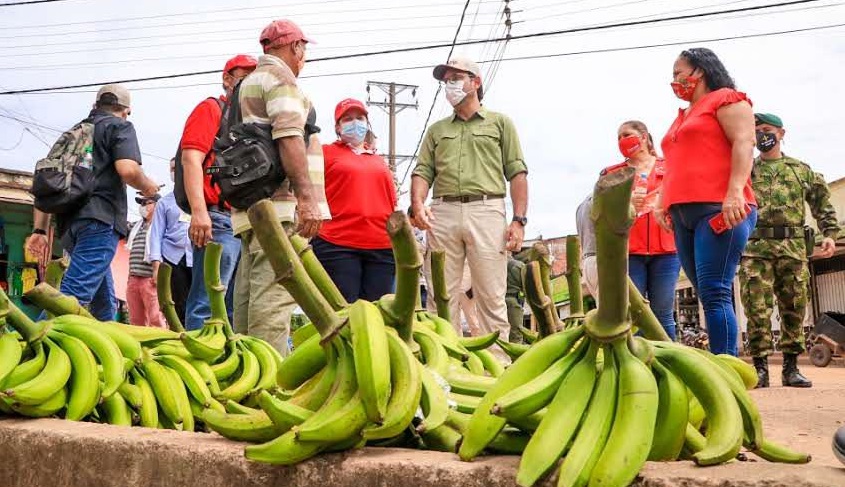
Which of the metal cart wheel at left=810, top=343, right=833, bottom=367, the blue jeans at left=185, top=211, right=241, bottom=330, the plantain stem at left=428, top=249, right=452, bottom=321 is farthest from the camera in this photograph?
the metal cart wheel at left=810, top=343, right=833, bottom=367

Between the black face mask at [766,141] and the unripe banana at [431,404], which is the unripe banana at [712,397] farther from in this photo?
the black face mask at [766,141]

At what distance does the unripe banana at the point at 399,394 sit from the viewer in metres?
1.47

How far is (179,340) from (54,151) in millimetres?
2735

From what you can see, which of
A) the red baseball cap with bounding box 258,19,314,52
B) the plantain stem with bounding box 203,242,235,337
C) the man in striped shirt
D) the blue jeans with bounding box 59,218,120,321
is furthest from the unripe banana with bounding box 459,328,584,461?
the blue jeans with bounding box 59,218,120,321

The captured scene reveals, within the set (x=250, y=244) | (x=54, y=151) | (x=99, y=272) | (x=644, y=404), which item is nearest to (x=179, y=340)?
(x=250, y=244)

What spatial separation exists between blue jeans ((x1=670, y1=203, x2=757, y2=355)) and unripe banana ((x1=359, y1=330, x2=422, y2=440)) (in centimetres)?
337

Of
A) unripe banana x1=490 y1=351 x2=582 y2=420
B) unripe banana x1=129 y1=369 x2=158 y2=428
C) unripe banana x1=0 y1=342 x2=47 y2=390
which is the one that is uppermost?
unripe banana x1=490 y1=351 x2=582 y2=420

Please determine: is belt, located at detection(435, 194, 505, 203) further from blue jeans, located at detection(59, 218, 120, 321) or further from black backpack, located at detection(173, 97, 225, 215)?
blue jeans, located at detection(59, 218, 120, 321)

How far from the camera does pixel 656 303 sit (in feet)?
18.5

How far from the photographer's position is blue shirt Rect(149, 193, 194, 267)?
6.77 metres

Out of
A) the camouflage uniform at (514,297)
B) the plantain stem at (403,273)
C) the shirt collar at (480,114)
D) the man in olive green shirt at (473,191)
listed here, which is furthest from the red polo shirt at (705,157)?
the camouflage uniform at (514,297)

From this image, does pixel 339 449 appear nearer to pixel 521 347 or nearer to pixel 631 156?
pixel 521 347

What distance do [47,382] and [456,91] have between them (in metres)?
4.14

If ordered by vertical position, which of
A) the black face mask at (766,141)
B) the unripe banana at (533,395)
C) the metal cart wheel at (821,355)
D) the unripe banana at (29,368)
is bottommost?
the metal cart wheel at (821,355)
